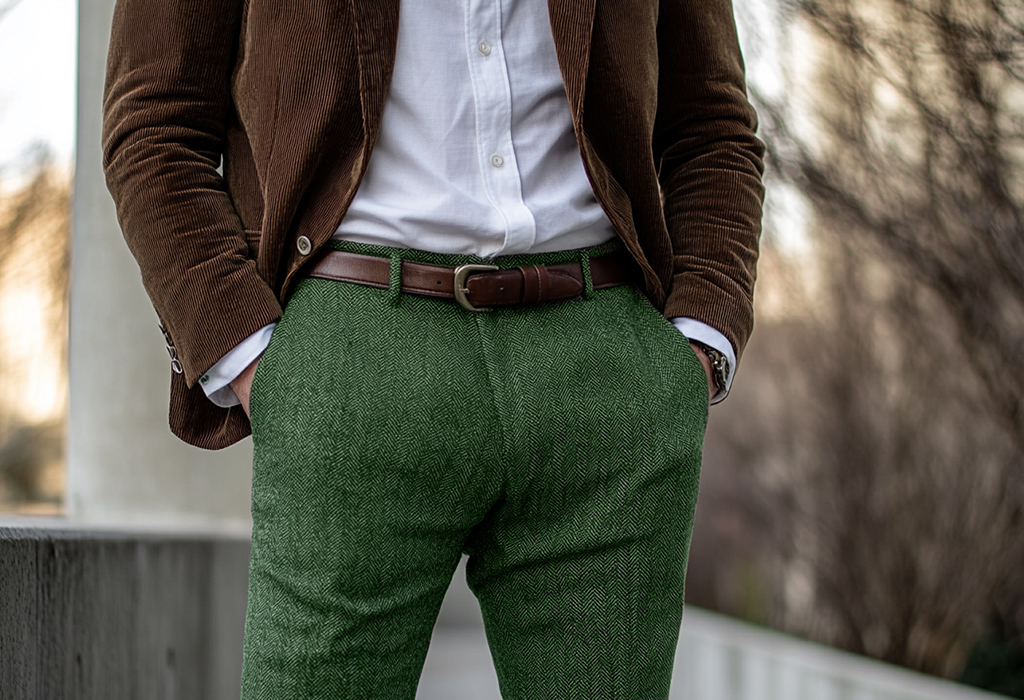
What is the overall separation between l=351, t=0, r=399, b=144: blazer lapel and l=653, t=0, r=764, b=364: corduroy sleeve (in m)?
0.45

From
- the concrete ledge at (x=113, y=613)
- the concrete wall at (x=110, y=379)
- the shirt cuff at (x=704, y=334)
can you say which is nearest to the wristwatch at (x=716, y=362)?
the shirt cuff at (x=704, y=334)

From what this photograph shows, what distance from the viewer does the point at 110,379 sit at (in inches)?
136

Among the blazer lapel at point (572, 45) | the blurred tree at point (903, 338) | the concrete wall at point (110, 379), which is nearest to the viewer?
the blazer lapel at point (572, 45)

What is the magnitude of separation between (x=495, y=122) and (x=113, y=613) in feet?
4.57

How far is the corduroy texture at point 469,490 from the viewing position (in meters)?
1.04

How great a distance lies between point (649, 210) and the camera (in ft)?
4.17

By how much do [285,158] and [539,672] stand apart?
650 millimetres

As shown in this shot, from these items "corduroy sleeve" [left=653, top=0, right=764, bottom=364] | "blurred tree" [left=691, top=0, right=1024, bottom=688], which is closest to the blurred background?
"blurred tree" [left=691, top=0, right=1024, bottom=688]

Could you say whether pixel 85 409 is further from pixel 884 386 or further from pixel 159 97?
pixel 884 386

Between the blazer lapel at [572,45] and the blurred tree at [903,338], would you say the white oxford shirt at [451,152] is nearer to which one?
the blazer lapel at [572,45]

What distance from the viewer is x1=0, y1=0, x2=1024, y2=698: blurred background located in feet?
12.2

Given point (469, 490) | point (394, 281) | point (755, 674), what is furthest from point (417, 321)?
point (755, 674)

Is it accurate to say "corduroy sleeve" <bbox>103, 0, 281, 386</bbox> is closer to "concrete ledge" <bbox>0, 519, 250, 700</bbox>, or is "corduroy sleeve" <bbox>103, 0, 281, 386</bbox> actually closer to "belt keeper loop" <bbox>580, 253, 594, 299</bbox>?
"belt keeper loop" <bbox>580, 253, 594, 299</bbox>

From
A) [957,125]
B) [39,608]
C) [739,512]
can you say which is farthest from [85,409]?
[739,512]
